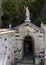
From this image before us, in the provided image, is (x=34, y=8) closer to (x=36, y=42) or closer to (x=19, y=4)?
(x=19, y=4)

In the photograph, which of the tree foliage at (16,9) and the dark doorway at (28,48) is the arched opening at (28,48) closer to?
the dark doorway at (28,48)

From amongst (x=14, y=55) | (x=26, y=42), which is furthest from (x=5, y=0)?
(x=14, y=55)

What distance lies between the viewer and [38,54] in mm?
21828

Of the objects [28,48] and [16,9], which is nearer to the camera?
[28,48]

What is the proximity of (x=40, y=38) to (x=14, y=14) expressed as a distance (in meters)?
9.54

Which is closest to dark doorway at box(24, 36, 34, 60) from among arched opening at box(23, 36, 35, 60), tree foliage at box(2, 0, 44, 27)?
arched opening at box(23, 36, 35, 60)

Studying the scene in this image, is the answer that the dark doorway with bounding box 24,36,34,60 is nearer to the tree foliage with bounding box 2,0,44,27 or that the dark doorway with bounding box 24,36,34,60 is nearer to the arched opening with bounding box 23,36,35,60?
the arched opening with bounding box 23,36,35,60

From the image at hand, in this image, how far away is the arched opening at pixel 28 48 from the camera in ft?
→ 73.7

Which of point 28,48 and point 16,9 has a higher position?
point 16,9

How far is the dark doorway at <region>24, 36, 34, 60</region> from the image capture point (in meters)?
22.6

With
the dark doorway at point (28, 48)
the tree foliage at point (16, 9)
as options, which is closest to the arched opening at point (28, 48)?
the dark doorway at point (28, 48)

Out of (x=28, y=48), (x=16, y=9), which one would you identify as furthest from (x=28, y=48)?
(x=16, y=9)

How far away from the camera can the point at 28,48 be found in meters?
24.3

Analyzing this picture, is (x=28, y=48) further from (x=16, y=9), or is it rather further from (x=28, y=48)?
(x=16, y=9)
